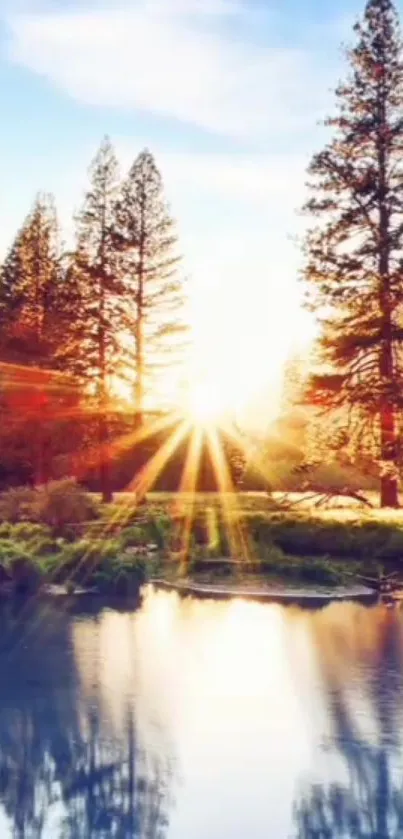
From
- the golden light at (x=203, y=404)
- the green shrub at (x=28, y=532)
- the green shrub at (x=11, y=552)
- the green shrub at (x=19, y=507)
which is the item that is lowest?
the green shrub at (x=11, y=552)

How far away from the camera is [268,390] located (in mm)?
66750

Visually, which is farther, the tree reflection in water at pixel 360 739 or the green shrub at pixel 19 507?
the green shrub at pixel 19 507

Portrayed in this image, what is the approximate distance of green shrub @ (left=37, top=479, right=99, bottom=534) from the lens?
26531 millimetres

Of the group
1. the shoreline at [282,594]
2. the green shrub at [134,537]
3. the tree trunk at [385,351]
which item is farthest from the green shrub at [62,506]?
the tree trunk at [385,351]

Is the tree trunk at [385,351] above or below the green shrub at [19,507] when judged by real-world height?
above

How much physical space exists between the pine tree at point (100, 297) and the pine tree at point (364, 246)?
9476mm

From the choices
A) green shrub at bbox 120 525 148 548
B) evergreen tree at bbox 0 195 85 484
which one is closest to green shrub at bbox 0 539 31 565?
green shrub at bbox 120 525 148 548

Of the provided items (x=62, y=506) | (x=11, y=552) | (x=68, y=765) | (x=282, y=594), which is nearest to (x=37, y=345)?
(x=62, y=506)

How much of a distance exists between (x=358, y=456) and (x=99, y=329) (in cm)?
1225

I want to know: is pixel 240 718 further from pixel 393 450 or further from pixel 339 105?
pixel 339 105

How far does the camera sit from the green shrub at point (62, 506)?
26531 millimetres

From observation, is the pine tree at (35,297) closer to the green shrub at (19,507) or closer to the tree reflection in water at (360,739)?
the green shrub at (19,507)

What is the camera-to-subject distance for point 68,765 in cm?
1148

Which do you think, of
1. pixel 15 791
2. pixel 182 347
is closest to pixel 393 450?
pixel 182 347
